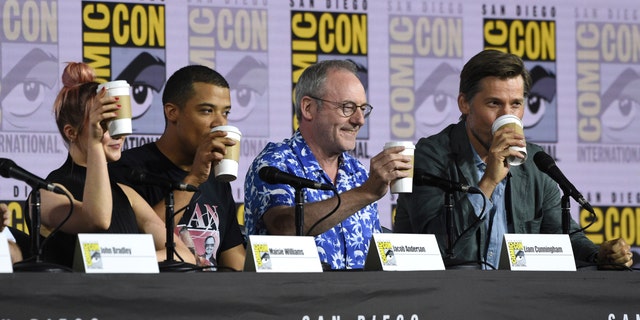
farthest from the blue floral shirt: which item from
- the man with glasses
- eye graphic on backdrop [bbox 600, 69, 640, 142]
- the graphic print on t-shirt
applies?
eye graphic on backdrop [bbox 600, 69, 640, 142]

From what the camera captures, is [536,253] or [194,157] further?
[194,157]

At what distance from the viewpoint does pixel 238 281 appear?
101 inches

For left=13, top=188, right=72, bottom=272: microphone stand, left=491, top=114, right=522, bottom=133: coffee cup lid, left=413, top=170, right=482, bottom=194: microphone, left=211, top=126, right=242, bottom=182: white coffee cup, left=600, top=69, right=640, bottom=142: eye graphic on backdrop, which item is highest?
left=600, top=69, right=640, bottom=142: eye graphic on backdrop

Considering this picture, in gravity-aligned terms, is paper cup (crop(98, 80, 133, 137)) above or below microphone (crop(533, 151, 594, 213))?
above

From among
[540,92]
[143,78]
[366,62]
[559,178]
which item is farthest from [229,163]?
[540,92]

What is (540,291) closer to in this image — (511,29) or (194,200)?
(194,200)

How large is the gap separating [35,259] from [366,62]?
9.03ft

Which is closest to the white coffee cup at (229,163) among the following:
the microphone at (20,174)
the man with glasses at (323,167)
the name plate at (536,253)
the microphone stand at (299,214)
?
the microphone stand at (299,214)

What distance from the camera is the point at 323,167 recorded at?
3.77 metres

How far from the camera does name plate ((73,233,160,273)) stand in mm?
2428

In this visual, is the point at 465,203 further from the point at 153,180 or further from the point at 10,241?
the point at 10,241

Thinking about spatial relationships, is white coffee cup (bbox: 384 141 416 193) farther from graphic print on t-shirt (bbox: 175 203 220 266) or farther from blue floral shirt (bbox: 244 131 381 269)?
graphic print on t-shirt (bbox: 175 203 220 266)

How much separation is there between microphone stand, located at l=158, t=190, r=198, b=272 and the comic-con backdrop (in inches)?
73.4

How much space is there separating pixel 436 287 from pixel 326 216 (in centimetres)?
52
